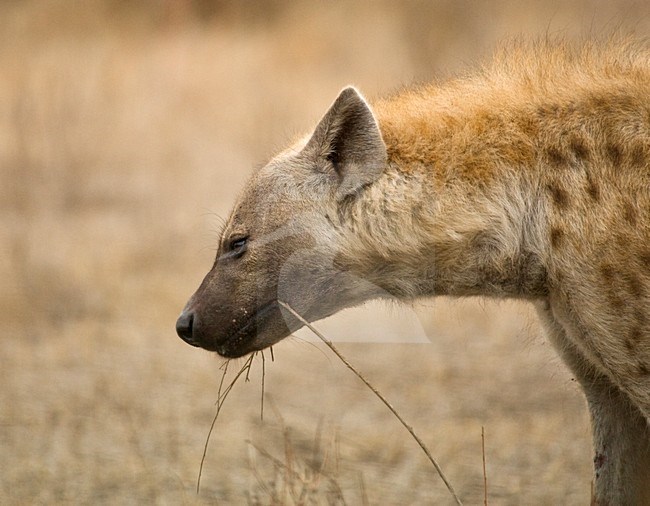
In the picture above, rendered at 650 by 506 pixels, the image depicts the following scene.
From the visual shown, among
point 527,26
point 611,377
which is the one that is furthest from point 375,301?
point 527,26

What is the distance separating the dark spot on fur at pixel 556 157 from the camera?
203 centimetres

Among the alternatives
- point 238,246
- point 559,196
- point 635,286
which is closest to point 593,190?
point 559,196

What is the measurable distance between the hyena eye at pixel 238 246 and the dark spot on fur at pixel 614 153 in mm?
719

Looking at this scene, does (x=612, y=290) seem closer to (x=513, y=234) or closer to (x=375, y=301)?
(x=513, y=234)

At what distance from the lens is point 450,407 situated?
362cm

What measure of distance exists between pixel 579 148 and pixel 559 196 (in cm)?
10

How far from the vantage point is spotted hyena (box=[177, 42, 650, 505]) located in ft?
6.40

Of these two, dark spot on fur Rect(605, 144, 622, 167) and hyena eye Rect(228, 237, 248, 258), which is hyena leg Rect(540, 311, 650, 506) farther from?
hyena eye Rect(228, 237, 248, 258)

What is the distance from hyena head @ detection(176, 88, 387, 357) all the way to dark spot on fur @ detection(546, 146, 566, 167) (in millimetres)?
322

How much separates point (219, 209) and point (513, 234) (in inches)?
101

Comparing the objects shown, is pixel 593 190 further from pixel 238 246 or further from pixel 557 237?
pixel 238 246

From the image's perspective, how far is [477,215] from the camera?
2.05 meters

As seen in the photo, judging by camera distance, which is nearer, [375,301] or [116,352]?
[375,301]

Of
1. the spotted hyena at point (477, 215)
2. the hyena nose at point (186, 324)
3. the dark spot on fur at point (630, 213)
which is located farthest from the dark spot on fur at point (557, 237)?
the hyena nose at point (186, 324)
